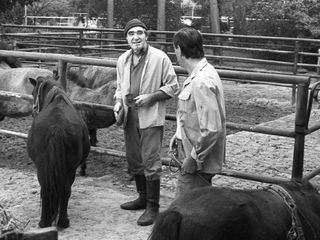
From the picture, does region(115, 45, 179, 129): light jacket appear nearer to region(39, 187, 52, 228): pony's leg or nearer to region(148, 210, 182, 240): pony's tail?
region(39, 187, 52, 228): pony's leg

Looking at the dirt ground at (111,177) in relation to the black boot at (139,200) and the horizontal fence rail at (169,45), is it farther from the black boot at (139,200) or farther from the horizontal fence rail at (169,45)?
the horizontal fence rail at (169,45)

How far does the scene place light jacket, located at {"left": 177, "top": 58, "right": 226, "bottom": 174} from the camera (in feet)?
10.8

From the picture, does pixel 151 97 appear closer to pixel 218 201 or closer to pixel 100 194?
pixel 100 194

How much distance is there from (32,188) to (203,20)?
2011 centimetres

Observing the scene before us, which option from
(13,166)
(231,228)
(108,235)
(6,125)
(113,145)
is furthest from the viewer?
(6,125)

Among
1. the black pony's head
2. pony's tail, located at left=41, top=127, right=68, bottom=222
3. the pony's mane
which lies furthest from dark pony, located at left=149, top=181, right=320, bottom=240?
the pony's mane

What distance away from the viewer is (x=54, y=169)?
4199mm

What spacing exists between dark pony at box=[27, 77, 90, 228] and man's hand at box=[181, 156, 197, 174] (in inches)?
46.7

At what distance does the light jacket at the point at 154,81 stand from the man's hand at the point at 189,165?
1167mm

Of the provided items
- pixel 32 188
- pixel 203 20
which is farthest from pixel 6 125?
pixel 203 20

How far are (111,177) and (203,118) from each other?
2.95 m

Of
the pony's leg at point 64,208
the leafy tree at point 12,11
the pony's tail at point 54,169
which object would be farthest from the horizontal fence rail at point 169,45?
the pony's tail at point 54,169

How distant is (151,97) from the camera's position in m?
4.49

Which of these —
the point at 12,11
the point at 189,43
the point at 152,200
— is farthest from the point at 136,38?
the point at 12,11
